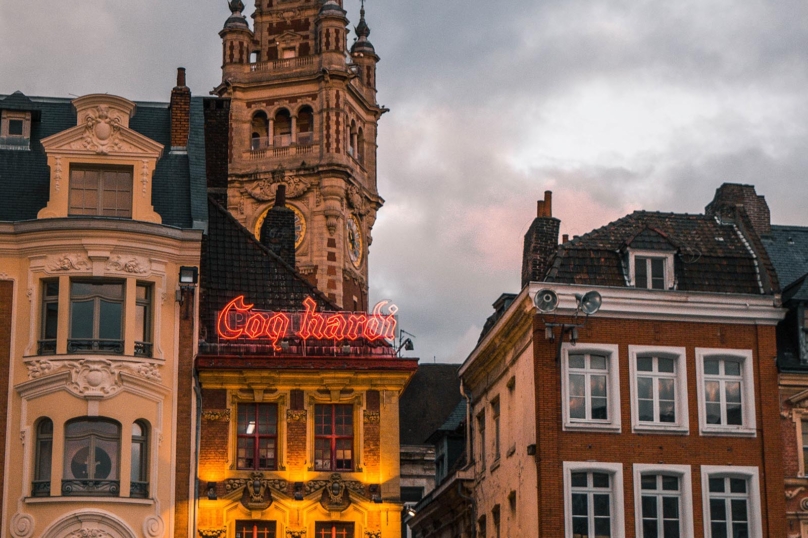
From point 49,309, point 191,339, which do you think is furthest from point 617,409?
point 49,309

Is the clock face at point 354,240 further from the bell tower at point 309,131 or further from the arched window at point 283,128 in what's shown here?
the arched window at point 283,128

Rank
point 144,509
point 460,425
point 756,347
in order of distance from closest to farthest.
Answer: point 144,509, point 756,347, point 460,425

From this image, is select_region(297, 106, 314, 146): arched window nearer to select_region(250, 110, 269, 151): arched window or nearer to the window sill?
select_region(250, 110, 269, 151): arched window

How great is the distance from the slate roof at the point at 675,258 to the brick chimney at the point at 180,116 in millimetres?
11276

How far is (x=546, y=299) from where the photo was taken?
47.3 meters

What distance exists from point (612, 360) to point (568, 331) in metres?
1.53

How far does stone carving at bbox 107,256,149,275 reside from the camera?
1850 inches

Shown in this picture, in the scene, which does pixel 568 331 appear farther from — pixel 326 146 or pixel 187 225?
pixel 326 146

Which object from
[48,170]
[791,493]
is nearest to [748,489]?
[791,493]

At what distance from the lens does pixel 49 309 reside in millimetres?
46969

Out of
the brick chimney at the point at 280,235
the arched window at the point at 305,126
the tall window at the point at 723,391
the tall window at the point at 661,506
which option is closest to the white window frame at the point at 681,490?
the tall window at the point at 661,506

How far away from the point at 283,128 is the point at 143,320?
58.8 metres

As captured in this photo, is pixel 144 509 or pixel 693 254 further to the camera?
pixel 693 254

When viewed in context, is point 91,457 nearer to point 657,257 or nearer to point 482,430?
point 482,430
